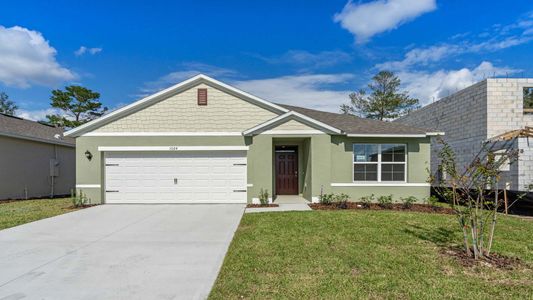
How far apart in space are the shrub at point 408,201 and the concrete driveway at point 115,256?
6.39 meters

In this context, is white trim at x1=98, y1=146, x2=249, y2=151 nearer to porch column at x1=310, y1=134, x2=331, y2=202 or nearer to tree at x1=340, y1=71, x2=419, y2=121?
porch column at x1=310, y1=134, x2=331, y2=202

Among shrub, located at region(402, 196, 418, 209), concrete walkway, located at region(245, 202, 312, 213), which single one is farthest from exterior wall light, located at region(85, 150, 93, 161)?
shrub, located at region(402, 196, 418, 209)

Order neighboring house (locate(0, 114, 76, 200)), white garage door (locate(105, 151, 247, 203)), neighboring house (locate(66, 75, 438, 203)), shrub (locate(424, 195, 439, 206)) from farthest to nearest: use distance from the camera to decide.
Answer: neighboring house (locate(0, 114, 76, 200)), white garage door (locate(105, 151, 247, 203)), neighboring house (locate(66, 75, 438, 203)), shrub (locate(424, 195, 439, 206))

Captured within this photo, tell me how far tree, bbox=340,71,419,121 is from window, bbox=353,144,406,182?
28.3 m

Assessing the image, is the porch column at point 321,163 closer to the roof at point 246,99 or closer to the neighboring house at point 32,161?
the roof at point 246,99

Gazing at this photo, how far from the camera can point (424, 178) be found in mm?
12617

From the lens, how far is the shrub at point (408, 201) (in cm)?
1154

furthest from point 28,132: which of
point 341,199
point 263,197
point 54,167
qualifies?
point 341,199

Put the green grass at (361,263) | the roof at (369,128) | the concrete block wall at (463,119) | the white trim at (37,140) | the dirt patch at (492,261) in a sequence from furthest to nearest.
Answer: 1. the concrete block wall at (463,119)
2. the white trim at (37,140)
3. the roof at (369,128)
4. the dirt patch at (492,261)
5. the green grass at (361,263)

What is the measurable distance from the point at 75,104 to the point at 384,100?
3807cm

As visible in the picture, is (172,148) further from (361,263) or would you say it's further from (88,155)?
(361,263)

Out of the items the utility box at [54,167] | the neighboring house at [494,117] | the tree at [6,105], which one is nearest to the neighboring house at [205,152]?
the neighboring house at [494,117]

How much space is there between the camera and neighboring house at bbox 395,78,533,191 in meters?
12.0

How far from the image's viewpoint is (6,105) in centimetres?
4644
